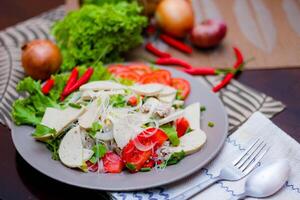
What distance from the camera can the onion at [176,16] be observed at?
5.50 feet

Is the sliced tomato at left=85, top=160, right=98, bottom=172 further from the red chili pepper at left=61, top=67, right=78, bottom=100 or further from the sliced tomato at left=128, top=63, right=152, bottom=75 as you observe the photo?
the sliced tomato at left=128, top=63, right=152, bottom=75

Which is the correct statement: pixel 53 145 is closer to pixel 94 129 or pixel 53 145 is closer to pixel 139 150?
pixel 94 129

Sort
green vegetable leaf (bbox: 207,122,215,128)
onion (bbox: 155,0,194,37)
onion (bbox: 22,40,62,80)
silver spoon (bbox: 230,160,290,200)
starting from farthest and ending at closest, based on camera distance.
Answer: onion (bbox: 155,0,194,37), onion (bbox: 22,40,62,80), green vegetable leaf (bbox: 207,122,215,128), silver spoon (bbox: 230,160,290,200)

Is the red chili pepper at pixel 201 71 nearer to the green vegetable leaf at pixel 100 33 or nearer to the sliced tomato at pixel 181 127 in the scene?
the green vegetable leaf at pixel 100 33

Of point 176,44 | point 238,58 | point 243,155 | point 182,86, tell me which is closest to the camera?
point 243,155

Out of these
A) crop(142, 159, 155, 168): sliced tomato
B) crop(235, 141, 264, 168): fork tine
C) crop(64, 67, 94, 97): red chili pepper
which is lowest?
crop(235, 141, 264, 168): fork tine

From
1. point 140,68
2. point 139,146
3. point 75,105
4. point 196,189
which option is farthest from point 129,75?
point 196,189

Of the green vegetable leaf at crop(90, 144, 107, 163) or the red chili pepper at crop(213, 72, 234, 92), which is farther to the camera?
the red chili pepper at crop(213, 72, 234, 92)

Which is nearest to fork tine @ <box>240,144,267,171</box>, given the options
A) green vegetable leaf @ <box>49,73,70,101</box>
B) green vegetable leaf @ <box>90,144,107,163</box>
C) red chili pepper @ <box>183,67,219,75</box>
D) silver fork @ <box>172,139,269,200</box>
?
silver fork @ <box>172,139,269,200</box>

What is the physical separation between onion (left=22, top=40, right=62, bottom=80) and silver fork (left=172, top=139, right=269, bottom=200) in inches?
25.0

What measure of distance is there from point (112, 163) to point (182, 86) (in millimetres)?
378

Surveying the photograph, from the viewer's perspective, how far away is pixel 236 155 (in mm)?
1136

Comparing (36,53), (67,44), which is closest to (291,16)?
(67,44)

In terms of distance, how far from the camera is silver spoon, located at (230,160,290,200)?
3.28ft
